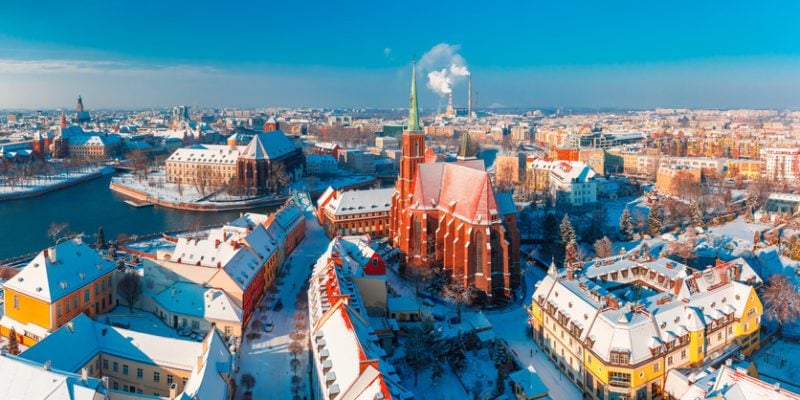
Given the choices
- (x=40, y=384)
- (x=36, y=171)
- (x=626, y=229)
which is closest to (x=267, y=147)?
(x=36, y=171)

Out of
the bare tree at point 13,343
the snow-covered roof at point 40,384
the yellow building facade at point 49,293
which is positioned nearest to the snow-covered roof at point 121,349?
the snow-covered roof at point 40,384

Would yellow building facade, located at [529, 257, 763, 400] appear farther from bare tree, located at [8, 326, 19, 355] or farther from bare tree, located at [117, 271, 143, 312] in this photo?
bare tree, located at [8, 326, 19, 355]

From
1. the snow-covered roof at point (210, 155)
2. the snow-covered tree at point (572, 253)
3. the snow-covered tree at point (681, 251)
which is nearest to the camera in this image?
the snow-covered tree at point (681, 251)

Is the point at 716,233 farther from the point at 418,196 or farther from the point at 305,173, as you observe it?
the point at 305,173

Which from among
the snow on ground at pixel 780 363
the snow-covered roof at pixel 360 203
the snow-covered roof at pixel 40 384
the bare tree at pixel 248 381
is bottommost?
the snow on ground at pixel 780 363

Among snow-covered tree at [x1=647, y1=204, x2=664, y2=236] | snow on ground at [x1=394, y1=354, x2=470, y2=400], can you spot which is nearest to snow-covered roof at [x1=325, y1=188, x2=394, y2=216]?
snow-covered tree at [x1=647, y1=204, x2=664, y2=236]

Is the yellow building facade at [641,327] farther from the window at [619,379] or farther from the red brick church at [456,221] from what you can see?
the red brick church at [456,221]

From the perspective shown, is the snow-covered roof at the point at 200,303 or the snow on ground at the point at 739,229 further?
the snow on ground at the point at 739,229

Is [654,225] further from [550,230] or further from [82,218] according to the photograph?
[82,218]

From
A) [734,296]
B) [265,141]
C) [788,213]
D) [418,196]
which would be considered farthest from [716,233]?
[265,141]
